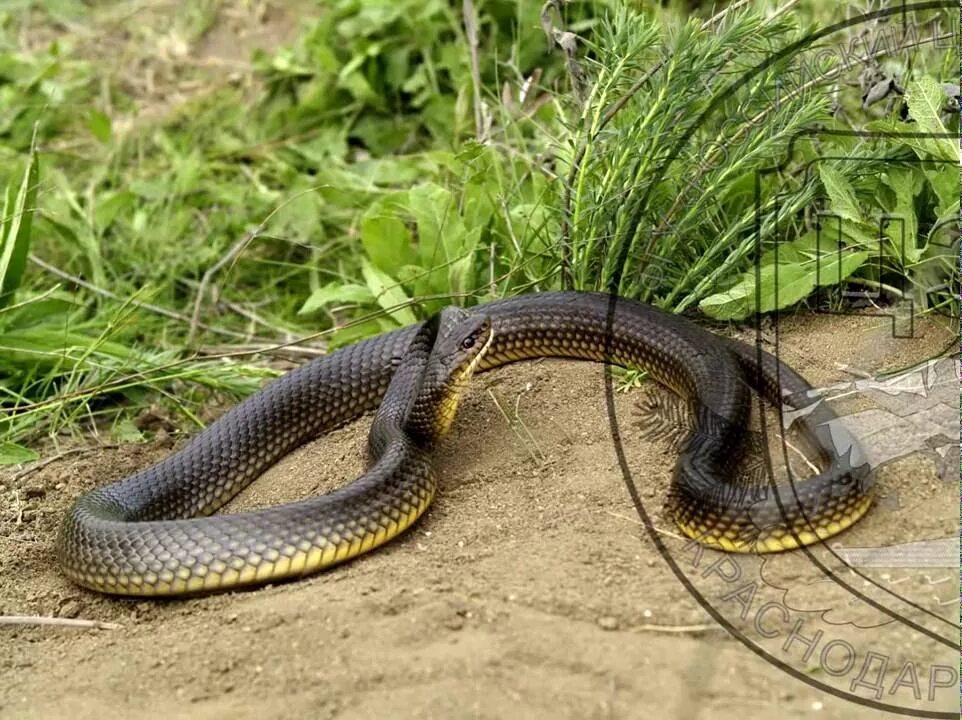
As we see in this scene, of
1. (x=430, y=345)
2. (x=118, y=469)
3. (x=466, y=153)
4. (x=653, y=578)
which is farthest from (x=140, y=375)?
(x=653, y=578)

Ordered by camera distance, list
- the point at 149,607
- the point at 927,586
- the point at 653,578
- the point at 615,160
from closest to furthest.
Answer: the point at 927,586 → the point at 653,578 → the point at 149,607 → the point at 615,160

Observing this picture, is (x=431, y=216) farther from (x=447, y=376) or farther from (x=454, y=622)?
(x=454, y=622)

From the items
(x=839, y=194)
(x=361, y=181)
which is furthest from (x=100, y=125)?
(x=839, y=194)

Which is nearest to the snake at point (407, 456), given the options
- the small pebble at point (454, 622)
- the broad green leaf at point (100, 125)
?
the small pebble at point (454, 622)

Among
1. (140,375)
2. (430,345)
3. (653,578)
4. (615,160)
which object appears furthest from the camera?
(140,375)

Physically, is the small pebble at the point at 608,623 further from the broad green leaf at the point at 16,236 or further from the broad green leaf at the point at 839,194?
the broad green leaf at the point at 16,236

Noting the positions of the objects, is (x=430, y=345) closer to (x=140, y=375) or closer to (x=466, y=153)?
(x=466, y=153)

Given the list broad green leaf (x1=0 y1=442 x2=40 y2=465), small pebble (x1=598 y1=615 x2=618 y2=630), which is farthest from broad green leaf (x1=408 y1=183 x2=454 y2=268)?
small pebble (x1=598 y1=615 x2=618 y2=630)
